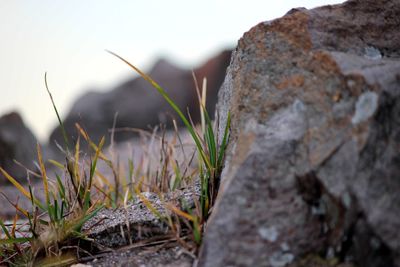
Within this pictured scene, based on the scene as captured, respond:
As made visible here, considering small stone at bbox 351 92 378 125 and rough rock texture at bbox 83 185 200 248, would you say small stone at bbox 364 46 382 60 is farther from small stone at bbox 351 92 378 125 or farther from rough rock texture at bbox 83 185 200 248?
rough rock texture at bbox 83 185 200 248

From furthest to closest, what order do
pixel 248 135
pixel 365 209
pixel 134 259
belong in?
pixel 134 259
pixel 248 135
pixel 365 209

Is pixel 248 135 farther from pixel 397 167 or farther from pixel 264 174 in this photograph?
pixel 397 167

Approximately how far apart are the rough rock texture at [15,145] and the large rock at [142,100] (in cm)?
265

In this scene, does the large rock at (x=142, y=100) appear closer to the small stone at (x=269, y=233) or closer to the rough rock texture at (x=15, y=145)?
the rough rock texture at (x=15, y=145)

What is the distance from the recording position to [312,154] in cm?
104

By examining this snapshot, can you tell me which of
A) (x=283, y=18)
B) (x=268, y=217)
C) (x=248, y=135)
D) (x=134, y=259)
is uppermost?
(x=283, y=18)

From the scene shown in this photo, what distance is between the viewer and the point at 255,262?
3.26ft

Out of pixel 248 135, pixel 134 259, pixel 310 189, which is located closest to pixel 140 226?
pixel 134 259

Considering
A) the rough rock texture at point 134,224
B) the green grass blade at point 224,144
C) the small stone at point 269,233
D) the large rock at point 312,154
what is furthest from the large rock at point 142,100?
the small stone at point 269,233

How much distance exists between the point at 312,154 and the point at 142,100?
6.58 m

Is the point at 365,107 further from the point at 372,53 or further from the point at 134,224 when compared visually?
the point at 134,224

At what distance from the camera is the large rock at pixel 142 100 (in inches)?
276

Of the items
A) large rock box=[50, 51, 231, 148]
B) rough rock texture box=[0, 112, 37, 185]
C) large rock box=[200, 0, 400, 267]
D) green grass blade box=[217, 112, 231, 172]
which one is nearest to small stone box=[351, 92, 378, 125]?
large rock box=[200, 0, 400, 267]

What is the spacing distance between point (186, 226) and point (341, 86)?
54cm
